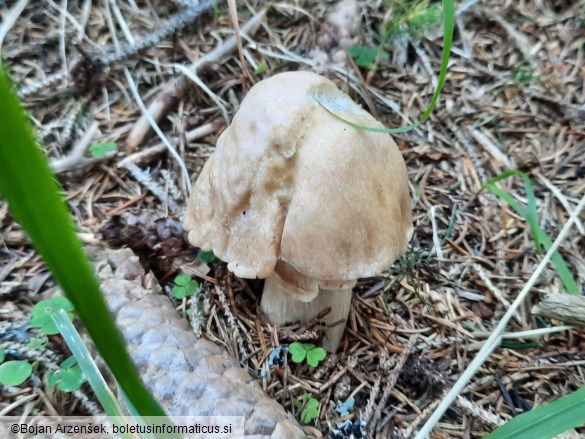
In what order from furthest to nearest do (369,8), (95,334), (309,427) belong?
1. (369,8)
2. (309,427)
3. (95,334)

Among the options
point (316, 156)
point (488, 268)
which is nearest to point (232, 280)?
point (316, 156)

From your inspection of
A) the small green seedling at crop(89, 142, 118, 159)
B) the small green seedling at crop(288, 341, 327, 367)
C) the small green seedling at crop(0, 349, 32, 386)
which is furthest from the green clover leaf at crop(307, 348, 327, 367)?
the small green seedling at crop(89, 142, 118, 159)

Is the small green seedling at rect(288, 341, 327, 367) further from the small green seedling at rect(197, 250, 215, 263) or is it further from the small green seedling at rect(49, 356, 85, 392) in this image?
the small green seedling at rect(49, 356, 85, 392)

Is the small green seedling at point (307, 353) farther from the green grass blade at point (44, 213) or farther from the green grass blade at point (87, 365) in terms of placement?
the green grass blade at point (44, 213)

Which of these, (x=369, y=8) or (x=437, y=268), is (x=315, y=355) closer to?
(x=437, y=268)

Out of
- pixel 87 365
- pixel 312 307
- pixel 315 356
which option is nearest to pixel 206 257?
pixel 312 307

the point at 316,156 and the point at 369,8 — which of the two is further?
the point at 369,8

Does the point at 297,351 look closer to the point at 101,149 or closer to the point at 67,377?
the point at 67,377
